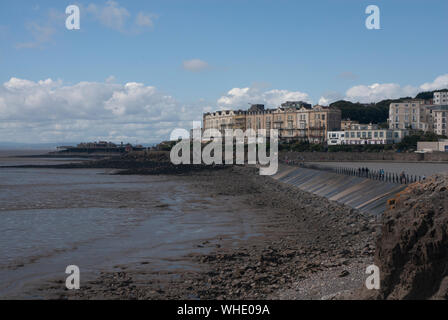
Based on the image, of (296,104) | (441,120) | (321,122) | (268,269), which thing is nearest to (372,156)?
(321,122)

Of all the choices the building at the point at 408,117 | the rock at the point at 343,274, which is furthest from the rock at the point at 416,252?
the building at the point at 408,117

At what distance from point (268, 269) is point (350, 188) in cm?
2061

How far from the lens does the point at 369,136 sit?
4589 inches

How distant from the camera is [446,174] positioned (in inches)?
471

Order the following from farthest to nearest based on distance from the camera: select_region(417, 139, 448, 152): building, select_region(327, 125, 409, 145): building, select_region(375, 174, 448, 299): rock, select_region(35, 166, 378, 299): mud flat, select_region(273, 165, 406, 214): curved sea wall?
select_region(327, 125, 409, 145): building
select_region(417, 139, 448, 152): building
select_region(273, 165, 406, 214): curved sea wall
select_region(35, 166, 378, 299): mud flat
select_region(375, 174, 448, 299): rock

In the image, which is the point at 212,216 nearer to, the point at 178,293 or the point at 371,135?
the point at 178,293

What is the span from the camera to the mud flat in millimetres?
13078

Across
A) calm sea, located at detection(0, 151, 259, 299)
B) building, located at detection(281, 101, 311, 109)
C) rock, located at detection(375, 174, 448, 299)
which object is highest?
building, located at detection(281, 101, 311, 109)

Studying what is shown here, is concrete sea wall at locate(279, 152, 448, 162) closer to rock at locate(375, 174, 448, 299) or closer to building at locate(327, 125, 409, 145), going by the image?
building at locate(327, 125, 409, 145)

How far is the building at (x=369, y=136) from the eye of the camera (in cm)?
11506

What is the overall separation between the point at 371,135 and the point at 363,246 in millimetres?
104513

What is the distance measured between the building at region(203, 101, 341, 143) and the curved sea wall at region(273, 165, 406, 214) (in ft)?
263

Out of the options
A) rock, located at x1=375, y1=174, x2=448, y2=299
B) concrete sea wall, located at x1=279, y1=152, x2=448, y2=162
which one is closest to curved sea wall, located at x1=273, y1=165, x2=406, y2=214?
rock, located at x1=375, y1=174, x2=448, y2=299

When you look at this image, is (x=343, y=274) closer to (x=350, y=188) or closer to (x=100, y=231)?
(x=100, y=231)
